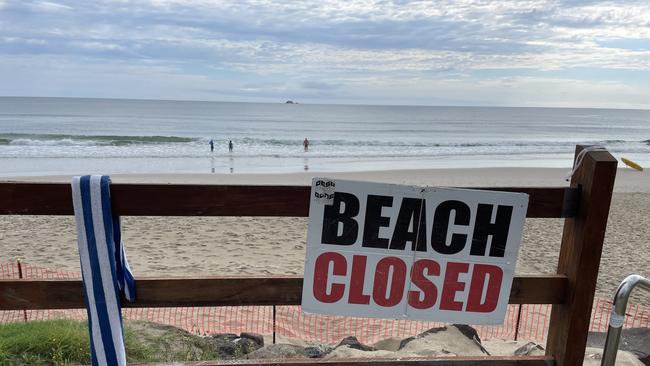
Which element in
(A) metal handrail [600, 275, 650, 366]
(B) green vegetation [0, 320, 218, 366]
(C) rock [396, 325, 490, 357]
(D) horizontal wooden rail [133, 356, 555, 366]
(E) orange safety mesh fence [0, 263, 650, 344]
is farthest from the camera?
(E) orange safety mesh fence [0, 263, 650, 344]

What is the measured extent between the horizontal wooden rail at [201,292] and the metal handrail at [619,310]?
9.5 inches

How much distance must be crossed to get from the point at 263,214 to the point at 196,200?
30 centimetres

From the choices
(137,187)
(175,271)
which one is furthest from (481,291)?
(175,271)

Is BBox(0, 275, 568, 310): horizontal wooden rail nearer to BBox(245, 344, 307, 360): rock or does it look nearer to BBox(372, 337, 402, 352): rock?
BBox(245, 344, 307, 360): rock

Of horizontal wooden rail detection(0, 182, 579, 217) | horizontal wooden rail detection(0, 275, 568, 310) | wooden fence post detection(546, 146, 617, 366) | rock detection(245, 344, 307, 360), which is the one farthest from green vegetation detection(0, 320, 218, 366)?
wooden fence post detection(546, 146, 617, 366)

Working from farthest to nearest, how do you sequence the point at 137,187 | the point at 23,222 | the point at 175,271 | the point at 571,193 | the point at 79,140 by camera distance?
1. the point at 79,140
2. the point at 23,222
3. the point at 175,271
4. the point at 571,193
5. the point at 137,187

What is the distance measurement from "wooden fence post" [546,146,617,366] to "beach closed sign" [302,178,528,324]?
28 cm

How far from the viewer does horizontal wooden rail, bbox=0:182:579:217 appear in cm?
215

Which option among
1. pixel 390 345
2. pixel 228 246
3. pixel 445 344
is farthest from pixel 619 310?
pixel 228 246

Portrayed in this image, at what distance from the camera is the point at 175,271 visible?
841 cm

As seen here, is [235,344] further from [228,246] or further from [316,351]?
[228,246]

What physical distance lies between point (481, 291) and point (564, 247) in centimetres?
49

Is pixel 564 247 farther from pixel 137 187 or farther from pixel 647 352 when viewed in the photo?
pixel 647 352

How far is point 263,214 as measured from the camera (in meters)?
2.30
